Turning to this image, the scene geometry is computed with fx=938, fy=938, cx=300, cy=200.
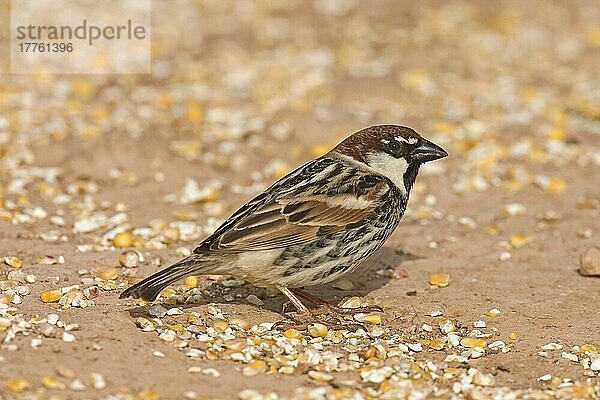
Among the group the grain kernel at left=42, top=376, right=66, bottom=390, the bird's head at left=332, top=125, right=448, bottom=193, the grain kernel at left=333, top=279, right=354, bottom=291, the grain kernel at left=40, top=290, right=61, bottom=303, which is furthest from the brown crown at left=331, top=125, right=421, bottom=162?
the grain kernel at left=42, top=376, right=66, bottom=390

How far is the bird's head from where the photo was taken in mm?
5945

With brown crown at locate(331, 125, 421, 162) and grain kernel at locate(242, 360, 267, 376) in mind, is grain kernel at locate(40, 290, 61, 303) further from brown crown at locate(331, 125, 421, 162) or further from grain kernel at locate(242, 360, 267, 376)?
brown crown at locate(331, 125, 421, 162)

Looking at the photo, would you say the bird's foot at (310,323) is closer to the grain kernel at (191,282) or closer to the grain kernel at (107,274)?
the grain kernel at (191,282)

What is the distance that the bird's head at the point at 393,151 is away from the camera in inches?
234

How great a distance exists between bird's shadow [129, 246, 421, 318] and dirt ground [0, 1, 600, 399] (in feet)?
0.06

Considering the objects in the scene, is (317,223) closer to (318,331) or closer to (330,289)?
(318,331)

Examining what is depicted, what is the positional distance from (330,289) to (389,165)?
0.92 meters

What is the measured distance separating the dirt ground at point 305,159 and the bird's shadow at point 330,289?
2 centimetres

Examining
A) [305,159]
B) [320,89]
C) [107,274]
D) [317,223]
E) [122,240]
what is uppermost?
[320,89]

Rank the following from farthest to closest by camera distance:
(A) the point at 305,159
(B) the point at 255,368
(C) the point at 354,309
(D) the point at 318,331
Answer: (A) the point at 305,159, (C) the point at 354,309, (D) the point at 318,331, (B) the point at 255,368

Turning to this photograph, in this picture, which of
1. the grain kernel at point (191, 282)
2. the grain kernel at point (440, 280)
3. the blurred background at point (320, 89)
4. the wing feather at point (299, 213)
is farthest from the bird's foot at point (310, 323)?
the blurred background at point (320, 89)

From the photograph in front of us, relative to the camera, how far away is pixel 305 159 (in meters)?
8.52

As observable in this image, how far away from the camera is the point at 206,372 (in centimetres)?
463

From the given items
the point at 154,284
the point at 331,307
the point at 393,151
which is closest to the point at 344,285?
the point at 331,307
